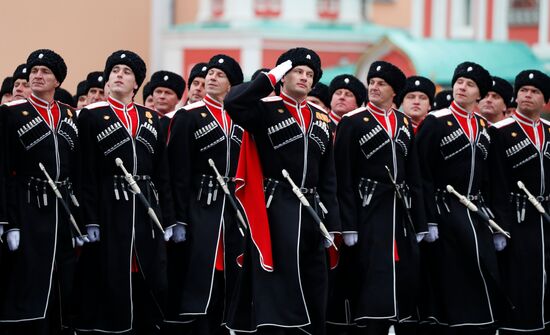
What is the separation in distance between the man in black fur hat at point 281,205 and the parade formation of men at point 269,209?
0.01m

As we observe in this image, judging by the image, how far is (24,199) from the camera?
43.8 ft

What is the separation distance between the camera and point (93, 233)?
538 inches

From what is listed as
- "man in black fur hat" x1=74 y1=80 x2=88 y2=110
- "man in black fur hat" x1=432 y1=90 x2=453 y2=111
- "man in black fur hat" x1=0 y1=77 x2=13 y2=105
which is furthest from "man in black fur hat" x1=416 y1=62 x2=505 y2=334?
"man in black fur hat" x1=0 y1=77 x2=13 y2=105

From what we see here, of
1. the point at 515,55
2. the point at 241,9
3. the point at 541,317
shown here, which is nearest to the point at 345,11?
the point at 241,9

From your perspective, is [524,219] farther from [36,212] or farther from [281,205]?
[36,212]

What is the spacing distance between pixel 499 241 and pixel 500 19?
25.2 meters

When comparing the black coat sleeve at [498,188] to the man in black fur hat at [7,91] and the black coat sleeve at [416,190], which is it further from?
the man in black fur hat at [7,91]

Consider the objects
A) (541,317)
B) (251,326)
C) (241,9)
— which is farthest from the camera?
(241,9)

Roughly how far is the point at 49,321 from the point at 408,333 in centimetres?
299

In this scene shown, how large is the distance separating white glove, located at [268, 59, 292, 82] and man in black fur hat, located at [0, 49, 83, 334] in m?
1.79

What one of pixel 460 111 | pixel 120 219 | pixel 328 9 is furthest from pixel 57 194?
pixel 328 9

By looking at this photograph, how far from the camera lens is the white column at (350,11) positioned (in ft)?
151

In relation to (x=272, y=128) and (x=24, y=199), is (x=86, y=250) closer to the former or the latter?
(x=24, y=199)

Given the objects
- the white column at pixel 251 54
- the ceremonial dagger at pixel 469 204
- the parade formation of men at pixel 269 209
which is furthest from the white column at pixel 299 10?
the ceremonial dagger at pixel 469 204
